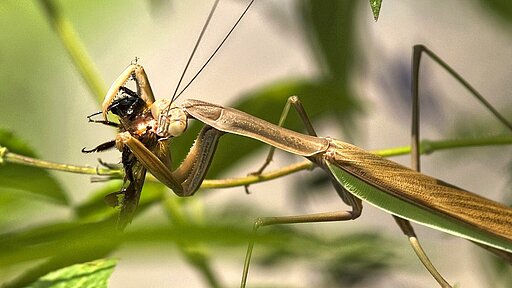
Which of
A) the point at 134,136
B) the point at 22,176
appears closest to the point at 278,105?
the point at 134,136

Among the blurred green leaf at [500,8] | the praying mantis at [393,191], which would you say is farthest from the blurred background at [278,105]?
the praying mantis at [393,191]

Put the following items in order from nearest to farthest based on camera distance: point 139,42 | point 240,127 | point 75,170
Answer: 1. point 75,170
2. point 240,127
3. point 139,42

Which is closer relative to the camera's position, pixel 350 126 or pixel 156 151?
pixel 156 151

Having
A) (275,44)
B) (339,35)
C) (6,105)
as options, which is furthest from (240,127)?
(275,44)

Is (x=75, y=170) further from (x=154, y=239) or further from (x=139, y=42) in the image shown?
(x=139, y=42)

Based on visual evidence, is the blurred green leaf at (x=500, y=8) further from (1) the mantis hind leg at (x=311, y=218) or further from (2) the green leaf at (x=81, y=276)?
(2) the green leaf at (x=81, y=276)

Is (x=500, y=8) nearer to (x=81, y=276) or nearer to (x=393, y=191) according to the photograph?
(x=393, y=191)

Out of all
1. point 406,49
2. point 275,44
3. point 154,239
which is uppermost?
point 275,44

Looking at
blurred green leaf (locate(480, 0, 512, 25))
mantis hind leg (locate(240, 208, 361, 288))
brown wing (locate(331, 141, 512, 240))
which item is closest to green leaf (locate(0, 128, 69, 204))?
mantis hind leg (locate(240, 208, 361, 288))
